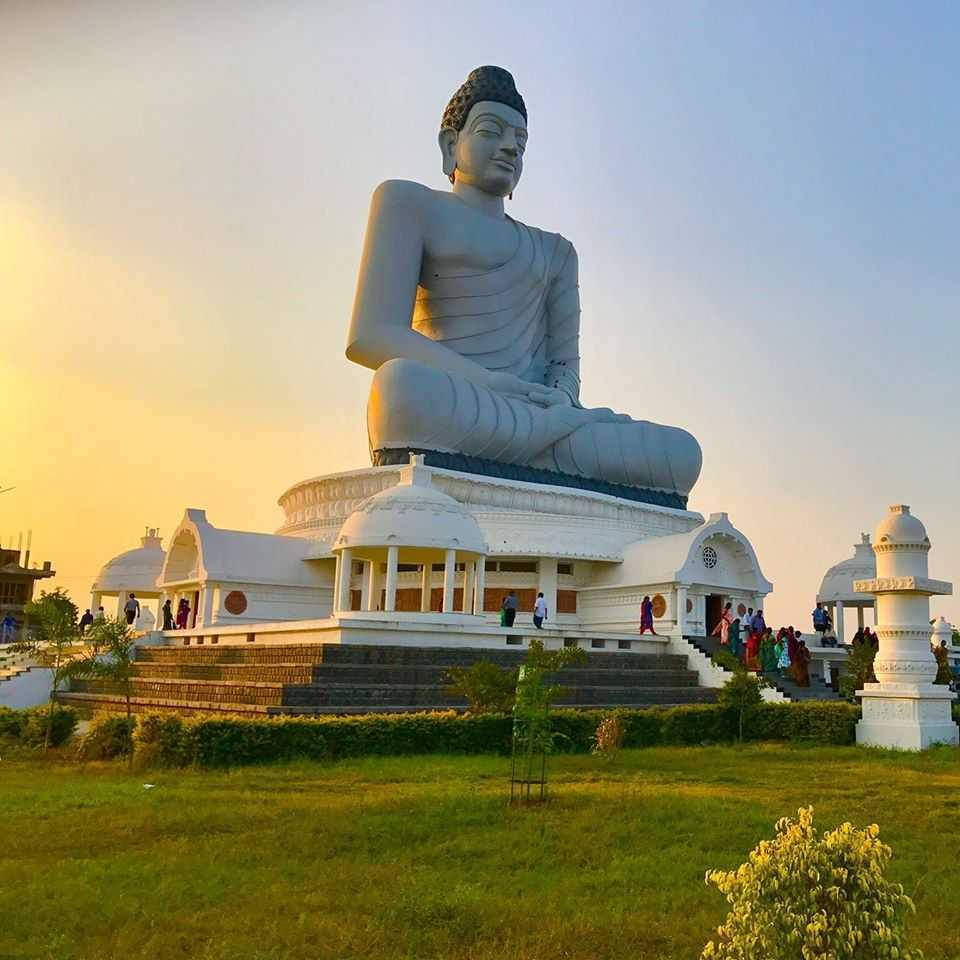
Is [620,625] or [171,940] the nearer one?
[171,940]

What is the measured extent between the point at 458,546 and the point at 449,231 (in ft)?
44.5

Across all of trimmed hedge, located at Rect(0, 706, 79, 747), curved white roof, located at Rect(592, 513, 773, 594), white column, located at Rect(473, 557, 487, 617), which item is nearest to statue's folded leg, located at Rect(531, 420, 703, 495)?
curved white roof, located at Rect(592, 513, 773, 594)

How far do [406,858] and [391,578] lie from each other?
12311 mm

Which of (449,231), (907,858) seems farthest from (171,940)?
(449,231)

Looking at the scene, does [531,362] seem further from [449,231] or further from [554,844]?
[554,844]

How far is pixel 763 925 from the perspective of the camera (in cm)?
370

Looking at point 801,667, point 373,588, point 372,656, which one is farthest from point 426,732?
point 373,588

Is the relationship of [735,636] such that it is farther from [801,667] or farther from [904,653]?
[904,653]

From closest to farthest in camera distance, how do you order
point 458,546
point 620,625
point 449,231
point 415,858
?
point 415,858 → point 458,546 → point 620,625 → point 449,231

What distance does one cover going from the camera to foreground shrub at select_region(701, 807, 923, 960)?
11.9ft

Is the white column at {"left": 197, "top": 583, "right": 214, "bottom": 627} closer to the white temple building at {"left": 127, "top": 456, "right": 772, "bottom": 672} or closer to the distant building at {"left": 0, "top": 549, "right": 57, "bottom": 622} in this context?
the white temple building at {"left": 127, "top": 456, "right": 772, "bottom": 672}

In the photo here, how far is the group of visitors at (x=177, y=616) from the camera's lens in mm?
25344

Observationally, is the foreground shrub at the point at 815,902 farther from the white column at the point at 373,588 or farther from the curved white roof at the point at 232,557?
the curved white roof at the point at 232,557

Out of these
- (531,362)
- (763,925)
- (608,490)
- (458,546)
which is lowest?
(763,925)
